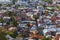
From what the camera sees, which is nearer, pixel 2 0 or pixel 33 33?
pixel 33 33

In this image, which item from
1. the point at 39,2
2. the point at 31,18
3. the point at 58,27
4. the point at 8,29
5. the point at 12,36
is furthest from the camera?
the point at 39,2

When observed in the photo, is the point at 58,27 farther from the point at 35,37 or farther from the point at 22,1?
the point at 22,1

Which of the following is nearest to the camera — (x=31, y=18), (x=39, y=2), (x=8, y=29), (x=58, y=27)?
(x=8, y=29)

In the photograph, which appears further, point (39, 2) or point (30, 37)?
point (39, 2)

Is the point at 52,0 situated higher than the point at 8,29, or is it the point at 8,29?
the point at 8,29

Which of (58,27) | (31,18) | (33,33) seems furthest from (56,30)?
(31,18)

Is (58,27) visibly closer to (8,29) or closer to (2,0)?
(8,29)

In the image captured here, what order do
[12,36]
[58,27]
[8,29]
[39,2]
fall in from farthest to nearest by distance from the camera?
[39,2] → [58,27] → [8,29] → [12,36]

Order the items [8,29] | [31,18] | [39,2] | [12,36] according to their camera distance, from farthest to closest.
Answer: [39,2]
[31,18]
[8,29]
[12,36]

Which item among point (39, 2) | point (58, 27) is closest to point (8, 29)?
point (58, 27)
